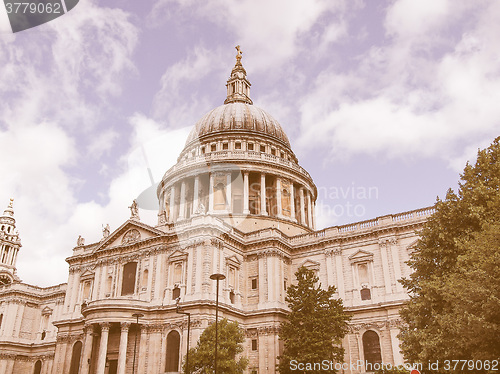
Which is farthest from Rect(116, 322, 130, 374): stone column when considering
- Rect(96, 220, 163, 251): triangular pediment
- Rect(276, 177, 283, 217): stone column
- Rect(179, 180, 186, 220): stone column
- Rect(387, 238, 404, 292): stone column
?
Rect(387, 238, 404, 292): stone column

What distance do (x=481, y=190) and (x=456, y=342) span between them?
7132 mm

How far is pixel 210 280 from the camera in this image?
40688 millimetres

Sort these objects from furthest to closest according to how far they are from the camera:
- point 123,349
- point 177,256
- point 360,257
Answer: point 360,257 → point 177,256 → point 123,349

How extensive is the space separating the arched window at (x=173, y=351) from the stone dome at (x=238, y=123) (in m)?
32.8

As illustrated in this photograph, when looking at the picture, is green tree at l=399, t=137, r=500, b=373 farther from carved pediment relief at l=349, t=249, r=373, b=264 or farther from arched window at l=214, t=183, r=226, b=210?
arched window at l=214, t=183, r=226, b=210

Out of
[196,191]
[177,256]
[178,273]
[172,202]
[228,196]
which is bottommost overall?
[178,273]

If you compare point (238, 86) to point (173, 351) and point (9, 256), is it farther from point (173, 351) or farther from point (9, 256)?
point (9, 256)

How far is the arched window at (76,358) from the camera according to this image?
44.5 metres

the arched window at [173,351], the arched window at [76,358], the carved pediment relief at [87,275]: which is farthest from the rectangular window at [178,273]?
the arched window at [76,358]

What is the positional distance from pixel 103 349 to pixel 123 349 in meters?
1.68

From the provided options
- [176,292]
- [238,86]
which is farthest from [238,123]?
[176,292]

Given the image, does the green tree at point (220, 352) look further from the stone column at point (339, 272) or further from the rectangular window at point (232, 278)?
the stone column at point (339, 272)

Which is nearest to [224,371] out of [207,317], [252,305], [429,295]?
[207,317]

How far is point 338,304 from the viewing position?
35188 millimetres
